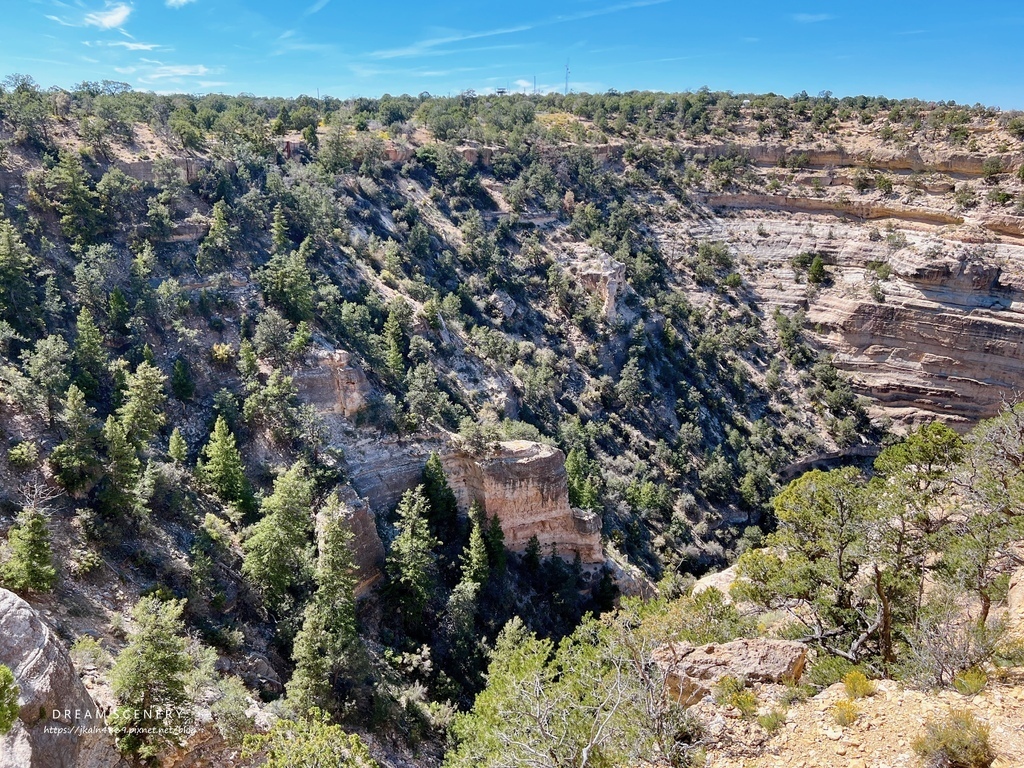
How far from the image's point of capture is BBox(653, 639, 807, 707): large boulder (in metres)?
12.1

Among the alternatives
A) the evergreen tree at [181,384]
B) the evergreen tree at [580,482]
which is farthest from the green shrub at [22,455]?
the evergreen tree at [580,482]

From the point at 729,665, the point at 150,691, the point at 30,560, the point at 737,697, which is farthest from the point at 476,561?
the point at 737,697

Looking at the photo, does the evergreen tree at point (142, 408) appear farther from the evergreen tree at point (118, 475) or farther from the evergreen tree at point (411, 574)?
the evergreen tree at point (411, 574)

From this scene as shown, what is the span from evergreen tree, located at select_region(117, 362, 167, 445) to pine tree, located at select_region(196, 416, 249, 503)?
266 cm

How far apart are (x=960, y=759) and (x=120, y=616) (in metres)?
21.6

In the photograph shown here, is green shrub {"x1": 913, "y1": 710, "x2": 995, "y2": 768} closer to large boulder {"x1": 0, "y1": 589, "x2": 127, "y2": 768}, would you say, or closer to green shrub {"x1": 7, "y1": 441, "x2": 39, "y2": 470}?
large boulder {"x1": 0, "y1": 589, "x2": 127, "y2": 768}

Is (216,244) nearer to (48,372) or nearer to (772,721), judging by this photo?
(48,372)

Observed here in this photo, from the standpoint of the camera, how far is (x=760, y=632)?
16047 millimetres

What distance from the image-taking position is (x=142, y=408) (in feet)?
83.2

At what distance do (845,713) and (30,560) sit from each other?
2102cm

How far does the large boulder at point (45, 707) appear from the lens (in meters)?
11.4

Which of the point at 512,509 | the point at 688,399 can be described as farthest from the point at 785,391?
the point at 512,509

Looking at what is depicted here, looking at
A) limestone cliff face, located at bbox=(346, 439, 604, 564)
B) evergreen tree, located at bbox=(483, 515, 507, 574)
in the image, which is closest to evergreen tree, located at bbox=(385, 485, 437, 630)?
limestone cliff face, located at bbox=(346, 439, 604, 564)

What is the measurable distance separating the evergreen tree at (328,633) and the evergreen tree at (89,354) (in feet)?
48.2
